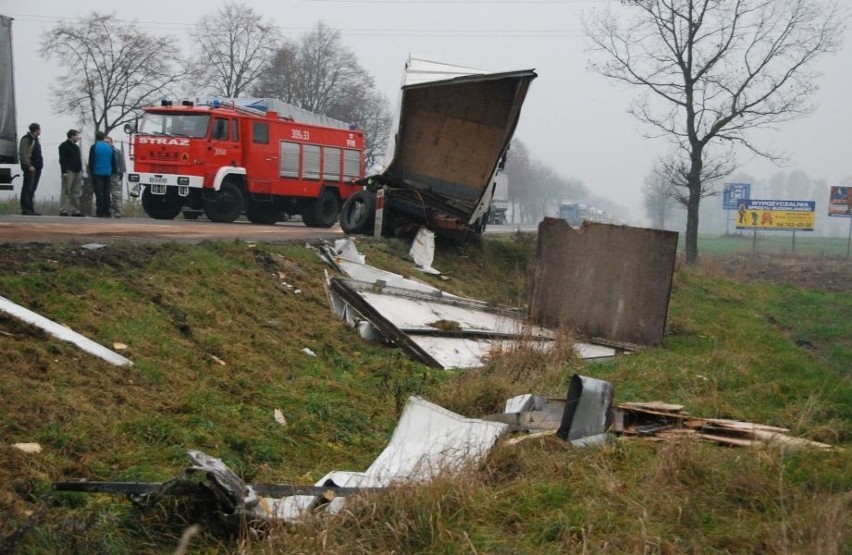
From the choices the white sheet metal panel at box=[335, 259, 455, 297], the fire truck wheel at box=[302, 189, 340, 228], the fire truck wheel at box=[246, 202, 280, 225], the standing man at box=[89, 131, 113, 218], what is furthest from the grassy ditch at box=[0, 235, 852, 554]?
→ the fire truck wheel at box=[302, 189, 340, 228]

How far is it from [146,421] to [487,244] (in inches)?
574

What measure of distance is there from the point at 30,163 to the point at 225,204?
455 centimetres

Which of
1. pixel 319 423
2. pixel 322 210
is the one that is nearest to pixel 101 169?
pixel 322 210

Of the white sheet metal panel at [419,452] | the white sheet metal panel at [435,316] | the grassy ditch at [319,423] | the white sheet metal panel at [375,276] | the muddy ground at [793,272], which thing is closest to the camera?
the grassy ditch at [319,423]

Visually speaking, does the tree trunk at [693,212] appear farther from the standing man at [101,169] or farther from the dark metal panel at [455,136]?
the standing man at [101,169]

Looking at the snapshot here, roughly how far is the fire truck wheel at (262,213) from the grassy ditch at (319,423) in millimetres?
10800

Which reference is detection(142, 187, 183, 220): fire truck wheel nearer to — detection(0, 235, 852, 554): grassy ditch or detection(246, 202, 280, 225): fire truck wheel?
detection(246, 202, 280, 225): fire truck wheel

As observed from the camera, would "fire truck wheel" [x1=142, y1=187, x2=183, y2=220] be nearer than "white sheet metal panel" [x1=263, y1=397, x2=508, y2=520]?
No

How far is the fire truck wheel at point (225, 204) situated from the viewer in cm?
2112

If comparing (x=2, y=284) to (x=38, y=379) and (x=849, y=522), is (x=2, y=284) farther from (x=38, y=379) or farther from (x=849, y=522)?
(x=849, y=522)

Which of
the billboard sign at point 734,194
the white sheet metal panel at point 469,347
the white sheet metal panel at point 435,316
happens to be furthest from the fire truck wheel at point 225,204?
the billboard sign at point 734,194

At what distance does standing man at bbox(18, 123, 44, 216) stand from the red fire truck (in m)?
2.52

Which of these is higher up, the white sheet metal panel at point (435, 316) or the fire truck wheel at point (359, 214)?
the fire truck wheel at point (359, 214)

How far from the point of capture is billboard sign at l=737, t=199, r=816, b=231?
51562 millimetres
